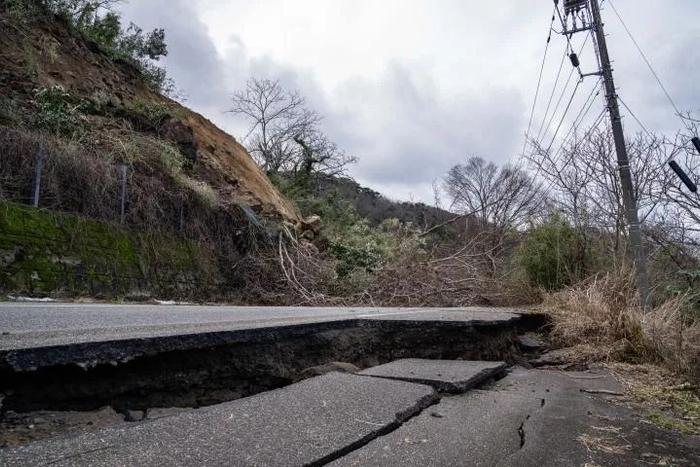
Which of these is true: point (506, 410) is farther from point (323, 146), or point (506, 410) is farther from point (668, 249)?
point (323, 146)

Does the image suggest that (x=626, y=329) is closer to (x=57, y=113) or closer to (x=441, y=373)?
(x=441, y=373)

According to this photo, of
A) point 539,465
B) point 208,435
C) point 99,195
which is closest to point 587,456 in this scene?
point 539,465

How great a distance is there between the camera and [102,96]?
10711 millimetres

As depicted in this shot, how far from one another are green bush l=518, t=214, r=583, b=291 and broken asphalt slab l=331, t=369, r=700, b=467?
6.36 m

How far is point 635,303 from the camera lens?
19.2 ft

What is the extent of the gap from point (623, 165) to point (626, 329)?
151 inches

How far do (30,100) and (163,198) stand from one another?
9.81 feet

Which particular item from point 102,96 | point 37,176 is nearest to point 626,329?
point 37,176

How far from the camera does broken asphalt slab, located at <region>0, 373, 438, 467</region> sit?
106 cm

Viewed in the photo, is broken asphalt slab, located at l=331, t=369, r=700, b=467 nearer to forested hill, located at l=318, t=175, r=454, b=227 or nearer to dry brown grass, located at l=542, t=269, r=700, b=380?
dry brown grass, located at l=542, t=269, r=700, b=380

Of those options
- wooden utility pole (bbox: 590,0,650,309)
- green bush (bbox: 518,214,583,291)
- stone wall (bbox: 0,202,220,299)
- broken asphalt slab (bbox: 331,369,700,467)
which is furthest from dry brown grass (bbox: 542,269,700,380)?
stone wall (bbox: 0,202,220,299)

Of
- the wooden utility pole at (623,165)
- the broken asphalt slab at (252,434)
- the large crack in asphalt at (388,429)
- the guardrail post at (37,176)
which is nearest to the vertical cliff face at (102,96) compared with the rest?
the guardrail post at (37,176)

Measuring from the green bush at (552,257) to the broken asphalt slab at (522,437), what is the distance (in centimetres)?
636

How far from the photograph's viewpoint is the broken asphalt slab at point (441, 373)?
2145mm
